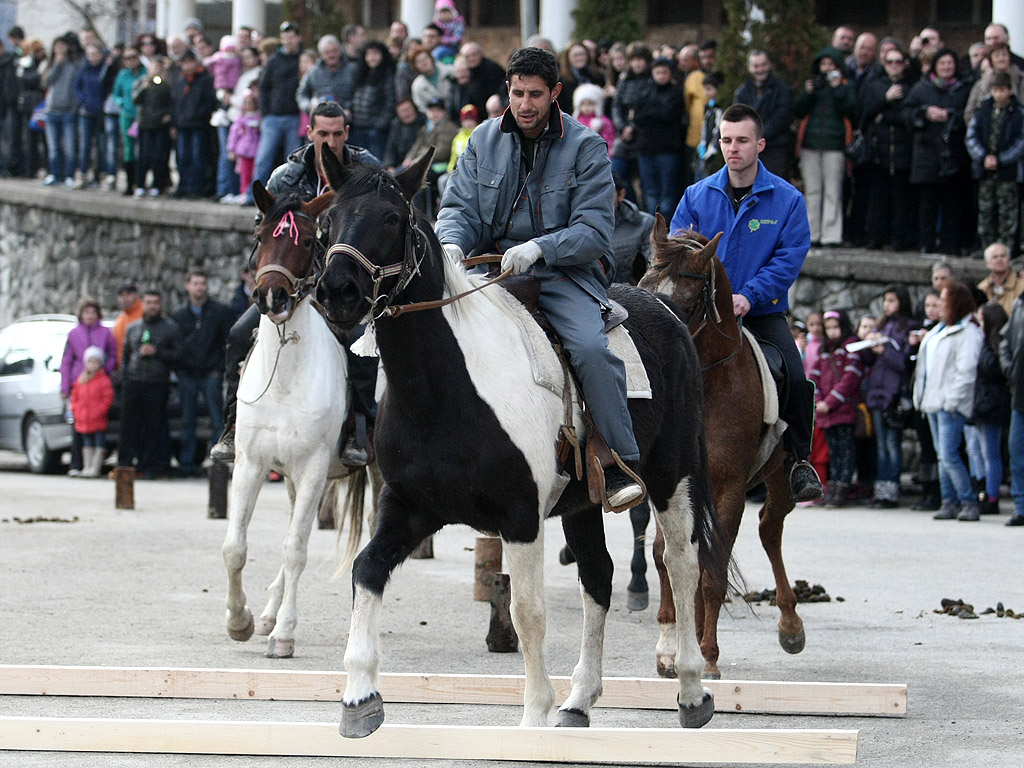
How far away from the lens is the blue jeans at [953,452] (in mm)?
16484

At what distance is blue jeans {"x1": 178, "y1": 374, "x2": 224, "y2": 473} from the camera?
21.7 m

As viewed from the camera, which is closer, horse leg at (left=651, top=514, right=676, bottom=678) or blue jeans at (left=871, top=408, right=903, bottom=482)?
horse leg at (left=651, top=514, right=676, bottom=678)

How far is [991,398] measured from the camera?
16.3 metres

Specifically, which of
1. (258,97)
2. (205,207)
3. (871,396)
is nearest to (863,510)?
(871,396)

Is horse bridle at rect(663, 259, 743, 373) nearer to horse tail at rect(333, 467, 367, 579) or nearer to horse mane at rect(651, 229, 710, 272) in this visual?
horse mane at rect(651, 229, 710, 272)

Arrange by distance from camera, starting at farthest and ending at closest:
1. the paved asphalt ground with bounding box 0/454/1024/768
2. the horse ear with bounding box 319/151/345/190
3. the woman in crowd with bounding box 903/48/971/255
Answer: the woman in crowd with bounding box 903/48/971/255, the paved asphalt ground with bounding box 0/454/1024/768, the horse ear with bounding box 319/151/345/190

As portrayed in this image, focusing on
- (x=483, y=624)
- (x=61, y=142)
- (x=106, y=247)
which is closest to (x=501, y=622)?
(x=483, y=624)

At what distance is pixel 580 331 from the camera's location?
713 cm

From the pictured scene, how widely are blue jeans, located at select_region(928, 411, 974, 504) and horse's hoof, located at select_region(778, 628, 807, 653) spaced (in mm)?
7676

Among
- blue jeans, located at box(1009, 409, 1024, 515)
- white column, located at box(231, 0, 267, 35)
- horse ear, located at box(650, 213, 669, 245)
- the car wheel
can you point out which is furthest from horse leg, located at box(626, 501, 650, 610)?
white column, located at box(231, 0, 267, 35)

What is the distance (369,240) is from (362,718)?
185 cm

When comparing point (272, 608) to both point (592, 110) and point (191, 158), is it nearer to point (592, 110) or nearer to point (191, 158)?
point (592, 110)

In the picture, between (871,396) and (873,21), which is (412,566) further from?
(873,21)

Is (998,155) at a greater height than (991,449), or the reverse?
(998,155)
